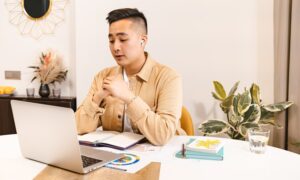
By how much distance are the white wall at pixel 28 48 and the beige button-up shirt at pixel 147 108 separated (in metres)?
1.46

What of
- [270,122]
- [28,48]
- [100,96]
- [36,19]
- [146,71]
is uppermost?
[36,19]

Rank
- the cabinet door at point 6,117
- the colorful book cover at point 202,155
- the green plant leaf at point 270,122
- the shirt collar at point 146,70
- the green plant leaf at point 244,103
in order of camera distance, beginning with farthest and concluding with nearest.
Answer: the cabinet door at point 6,117 → the green plant leaf at point 270,122 → the green plant leaf at point 244,103 → the shirt collar at point 146,70 → the colorful book cover at point 202,155

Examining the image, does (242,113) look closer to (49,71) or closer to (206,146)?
(206,146)

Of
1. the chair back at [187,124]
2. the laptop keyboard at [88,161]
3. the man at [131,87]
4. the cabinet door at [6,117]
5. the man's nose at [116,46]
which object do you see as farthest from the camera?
the cabinet door at [6,117]

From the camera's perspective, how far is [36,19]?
10.7 feet

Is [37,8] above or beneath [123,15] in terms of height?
above

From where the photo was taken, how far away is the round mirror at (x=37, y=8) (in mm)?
3209

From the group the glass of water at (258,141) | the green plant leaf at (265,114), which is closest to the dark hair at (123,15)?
the glass of water at (258,141)

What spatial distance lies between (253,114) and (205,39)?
0.78 meters

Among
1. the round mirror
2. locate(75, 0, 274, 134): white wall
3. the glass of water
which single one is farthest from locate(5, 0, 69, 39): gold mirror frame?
the glass of water

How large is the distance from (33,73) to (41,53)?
9.0 inches

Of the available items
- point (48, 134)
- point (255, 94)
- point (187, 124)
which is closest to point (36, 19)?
point (187, 124)

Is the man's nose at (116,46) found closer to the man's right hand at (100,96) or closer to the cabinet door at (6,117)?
the man's right hand at (100,96)

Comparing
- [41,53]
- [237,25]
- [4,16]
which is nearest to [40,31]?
[41,53]
